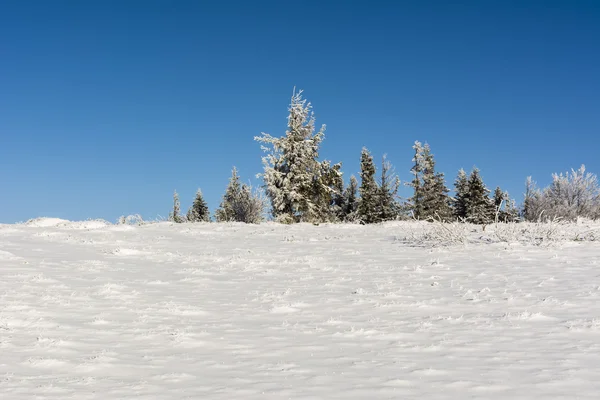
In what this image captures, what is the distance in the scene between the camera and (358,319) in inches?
293

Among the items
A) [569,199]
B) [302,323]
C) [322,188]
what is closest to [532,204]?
[569,199]

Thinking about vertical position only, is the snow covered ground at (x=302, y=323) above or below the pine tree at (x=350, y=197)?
below

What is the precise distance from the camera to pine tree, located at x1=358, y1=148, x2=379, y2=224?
52.2 m

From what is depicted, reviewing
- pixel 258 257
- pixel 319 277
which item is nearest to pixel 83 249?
pixel 258 257

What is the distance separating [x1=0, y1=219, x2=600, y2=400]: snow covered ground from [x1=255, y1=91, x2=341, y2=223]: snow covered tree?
19643 millimetres

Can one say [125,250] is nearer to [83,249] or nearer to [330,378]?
[83,249]

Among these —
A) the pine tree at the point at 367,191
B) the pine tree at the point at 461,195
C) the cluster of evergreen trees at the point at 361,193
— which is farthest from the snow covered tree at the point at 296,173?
the pine tree at the point at 461,195

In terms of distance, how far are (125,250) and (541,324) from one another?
10.9 m

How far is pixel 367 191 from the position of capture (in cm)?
5369

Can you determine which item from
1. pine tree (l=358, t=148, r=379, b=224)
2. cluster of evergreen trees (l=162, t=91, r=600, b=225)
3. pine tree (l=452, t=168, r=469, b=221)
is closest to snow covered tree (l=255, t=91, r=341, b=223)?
cluster of evergreen trees (l=162, t=91, r=600, b=225)

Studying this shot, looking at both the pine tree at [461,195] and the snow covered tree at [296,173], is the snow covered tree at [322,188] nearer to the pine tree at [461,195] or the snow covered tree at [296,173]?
the snow covered tree at [296,173]

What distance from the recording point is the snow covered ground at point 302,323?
188 inches

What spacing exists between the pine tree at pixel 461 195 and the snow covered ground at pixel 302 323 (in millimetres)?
43765

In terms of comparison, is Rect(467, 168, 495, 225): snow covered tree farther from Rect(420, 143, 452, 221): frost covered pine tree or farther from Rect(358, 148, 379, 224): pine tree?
Rect(358, 148, 379, 224): pine tree
